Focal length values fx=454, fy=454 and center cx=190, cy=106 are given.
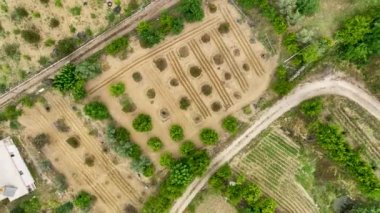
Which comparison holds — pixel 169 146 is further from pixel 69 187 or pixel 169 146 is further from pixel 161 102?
pixel 69 187

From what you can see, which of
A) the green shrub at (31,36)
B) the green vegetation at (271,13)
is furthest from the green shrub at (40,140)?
the green vegetation at (271,13)

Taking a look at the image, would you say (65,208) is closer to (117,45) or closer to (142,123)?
(142,123)

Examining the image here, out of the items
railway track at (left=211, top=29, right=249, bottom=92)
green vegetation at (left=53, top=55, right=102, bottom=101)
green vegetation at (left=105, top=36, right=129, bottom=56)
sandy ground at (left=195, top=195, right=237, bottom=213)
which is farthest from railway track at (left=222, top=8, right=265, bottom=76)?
green vegetation at (left=53, top=55, right=102, bottom=101)

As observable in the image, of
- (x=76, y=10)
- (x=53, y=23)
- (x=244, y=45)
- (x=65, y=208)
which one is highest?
(x=53, y=23)

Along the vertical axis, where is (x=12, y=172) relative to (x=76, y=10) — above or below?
below

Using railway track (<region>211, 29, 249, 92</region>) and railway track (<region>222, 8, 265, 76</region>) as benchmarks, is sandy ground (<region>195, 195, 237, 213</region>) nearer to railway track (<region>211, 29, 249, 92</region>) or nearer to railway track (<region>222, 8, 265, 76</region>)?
railway track (<region>211, 29, 249, 92</region>)

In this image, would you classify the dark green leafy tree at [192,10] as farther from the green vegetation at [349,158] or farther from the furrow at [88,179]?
the furrow at [88,179]

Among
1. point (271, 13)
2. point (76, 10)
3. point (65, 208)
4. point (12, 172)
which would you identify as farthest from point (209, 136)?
point (12, 172)
